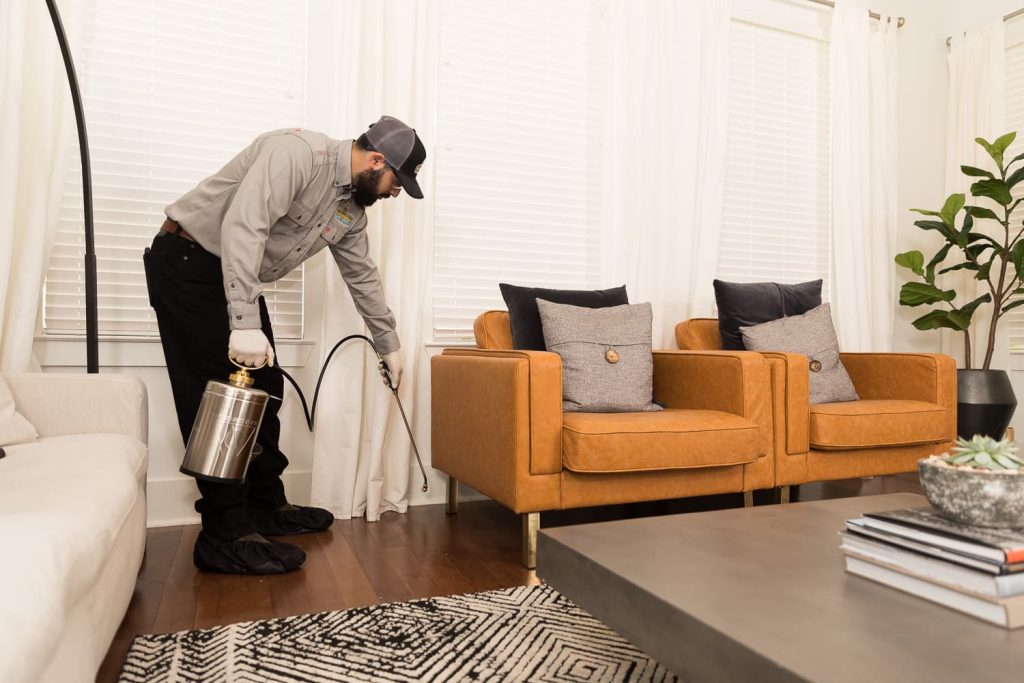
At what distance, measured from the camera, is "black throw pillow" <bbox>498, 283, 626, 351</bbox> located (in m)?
2.72

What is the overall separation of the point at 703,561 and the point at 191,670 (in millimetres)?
1060

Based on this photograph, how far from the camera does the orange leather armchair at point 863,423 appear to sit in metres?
2.60

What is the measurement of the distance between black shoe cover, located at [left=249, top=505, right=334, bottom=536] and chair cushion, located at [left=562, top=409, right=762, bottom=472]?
39.8 inches

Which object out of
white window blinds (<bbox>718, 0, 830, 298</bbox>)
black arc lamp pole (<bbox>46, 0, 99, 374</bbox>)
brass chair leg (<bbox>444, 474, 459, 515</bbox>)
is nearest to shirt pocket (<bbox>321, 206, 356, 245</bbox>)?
black arc lamp pole (<bbox>46, 0, 99, 374</bbox>)

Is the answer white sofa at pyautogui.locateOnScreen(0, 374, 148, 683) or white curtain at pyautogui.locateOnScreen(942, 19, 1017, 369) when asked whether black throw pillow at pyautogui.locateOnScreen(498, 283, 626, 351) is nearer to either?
white sofa at pyautogui.locateOnScreen(0, 374, 148, 683)

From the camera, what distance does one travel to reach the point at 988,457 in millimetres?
950

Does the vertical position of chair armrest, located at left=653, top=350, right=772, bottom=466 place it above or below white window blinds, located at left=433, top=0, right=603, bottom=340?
below

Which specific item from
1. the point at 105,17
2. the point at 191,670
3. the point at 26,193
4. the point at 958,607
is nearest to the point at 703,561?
the point at 958,607

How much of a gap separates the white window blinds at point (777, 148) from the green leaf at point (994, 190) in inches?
28.5

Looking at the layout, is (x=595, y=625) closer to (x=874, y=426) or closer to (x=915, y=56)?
(x=874, y=426)

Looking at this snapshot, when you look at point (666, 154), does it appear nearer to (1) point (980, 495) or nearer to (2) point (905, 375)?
(2) point (905, 375)

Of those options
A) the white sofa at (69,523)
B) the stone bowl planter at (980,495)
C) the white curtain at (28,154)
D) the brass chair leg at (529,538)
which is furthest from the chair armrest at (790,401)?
the white curtain at (28,154)

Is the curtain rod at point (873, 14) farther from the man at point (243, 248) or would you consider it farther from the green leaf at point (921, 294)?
the man at point (243, 248)

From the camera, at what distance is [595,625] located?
164 cm
